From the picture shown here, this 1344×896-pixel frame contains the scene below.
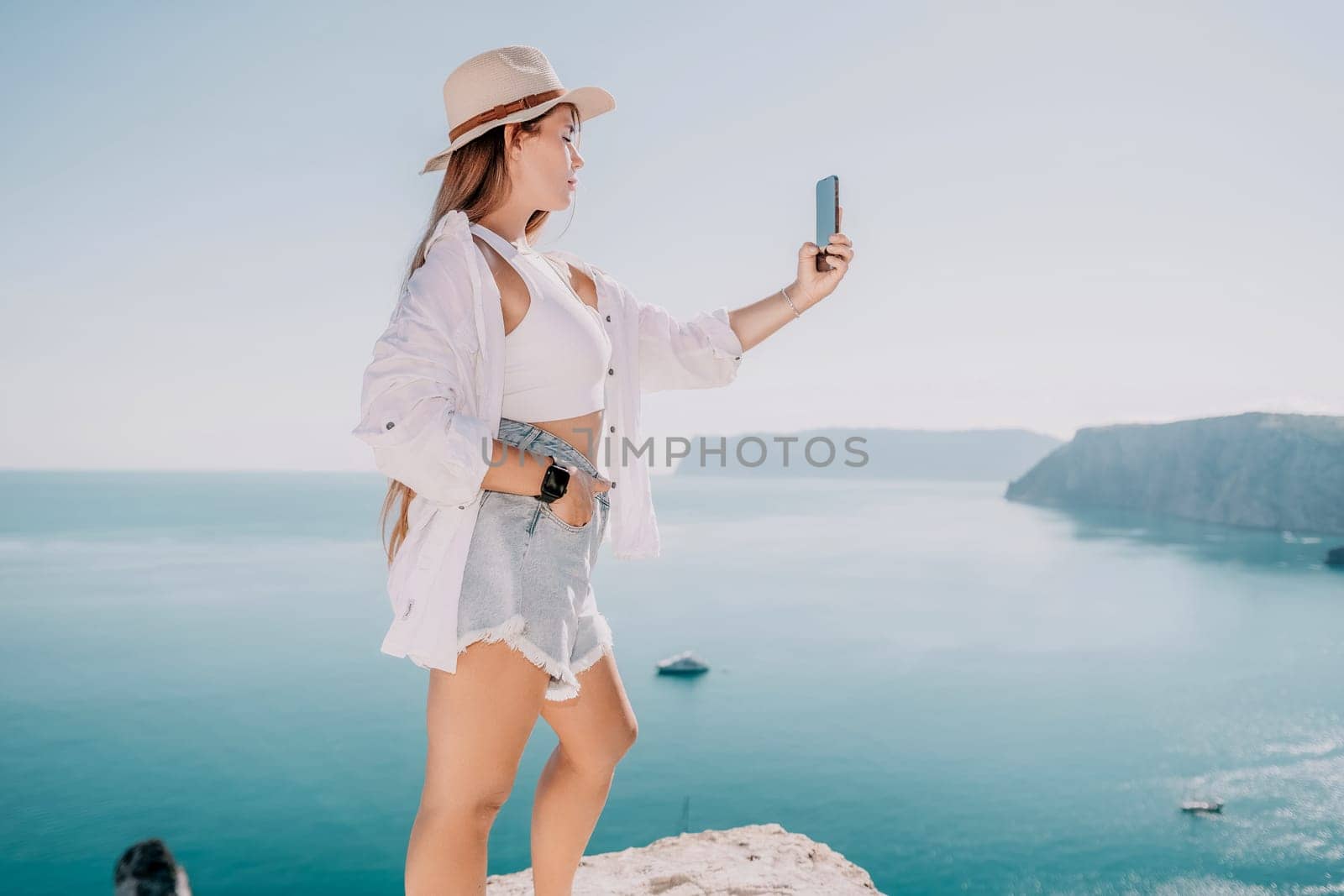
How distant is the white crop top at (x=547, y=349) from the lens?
5.72ft

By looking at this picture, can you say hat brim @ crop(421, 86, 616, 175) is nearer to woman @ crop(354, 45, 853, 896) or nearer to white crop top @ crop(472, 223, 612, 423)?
woman @ crop(354, 45, 853, 896)

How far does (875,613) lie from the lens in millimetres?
47969

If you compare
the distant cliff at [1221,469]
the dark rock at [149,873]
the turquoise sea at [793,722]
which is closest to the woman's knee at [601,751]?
the dark rock at [149,873]

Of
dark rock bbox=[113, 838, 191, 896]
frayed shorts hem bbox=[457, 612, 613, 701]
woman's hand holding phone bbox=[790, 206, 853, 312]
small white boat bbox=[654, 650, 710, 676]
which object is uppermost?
woman's hand holding phone bbox=[790, 206, 853, 312]

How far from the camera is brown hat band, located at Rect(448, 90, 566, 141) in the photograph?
70.2 inches

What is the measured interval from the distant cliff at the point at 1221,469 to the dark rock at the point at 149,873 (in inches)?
3273

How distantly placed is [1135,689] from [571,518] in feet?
137

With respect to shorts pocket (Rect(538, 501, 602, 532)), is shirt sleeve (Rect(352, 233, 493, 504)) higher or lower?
higher

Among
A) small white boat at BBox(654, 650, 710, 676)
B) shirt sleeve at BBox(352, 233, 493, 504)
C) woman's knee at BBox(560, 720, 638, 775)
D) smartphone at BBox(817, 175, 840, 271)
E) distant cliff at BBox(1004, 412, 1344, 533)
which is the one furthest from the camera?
distant cliff at BBox(1004, 412, 1344, 533)

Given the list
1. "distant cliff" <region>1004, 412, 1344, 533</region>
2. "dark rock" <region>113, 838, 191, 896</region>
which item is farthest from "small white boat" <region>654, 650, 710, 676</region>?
"distant cliff" <region>1004, 412, 1344, 533</region>

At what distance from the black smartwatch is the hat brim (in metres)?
0.76

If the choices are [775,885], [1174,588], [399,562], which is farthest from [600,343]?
[1174,588]

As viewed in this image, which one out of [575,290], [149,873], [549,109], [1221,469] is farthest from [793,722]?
[1221,469]

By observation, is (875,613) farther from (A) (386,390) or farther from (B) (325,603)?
(A) (386,390)
